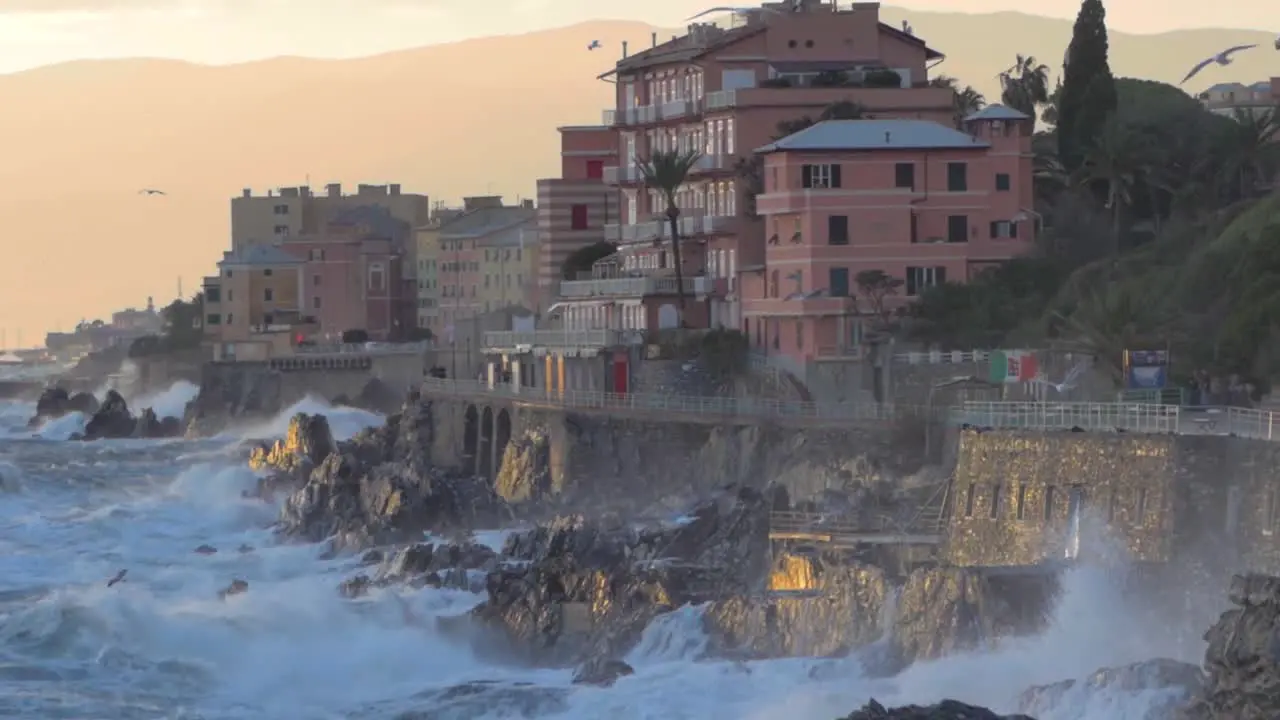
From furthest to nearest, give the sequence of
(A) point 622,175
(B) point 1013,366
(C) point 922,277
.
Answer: (A) point 622,175 → (C) point 922,277 → (B) point 1013,366

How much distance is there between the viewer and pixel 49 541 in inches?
3337

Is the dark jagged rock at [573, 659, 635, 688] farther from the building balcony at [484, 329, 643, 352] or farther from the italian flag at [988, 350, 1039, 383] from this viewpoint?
the building balcony at [484, 329, 643, 352]

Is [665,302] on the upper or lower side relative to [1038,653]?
upper

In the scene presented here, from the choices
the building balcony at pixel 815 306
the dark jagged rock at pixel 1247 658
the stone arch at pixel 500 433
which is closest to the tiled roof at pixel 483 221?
the stone arch at pixel 500 433

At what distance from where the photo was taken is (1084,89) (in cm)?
8338

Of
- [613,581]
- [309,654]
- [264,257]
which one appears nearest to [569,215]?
[309,654]

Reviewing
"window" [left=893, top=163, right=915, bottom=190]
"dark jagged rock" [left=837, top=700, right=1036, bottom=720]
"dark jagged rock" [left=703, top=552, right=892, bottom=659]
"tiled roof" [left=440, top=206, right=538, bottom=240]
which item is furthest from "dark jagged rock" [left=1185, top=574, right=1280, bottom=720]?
"tiled roof" [left=440, top=206, right=538, bottom=240]

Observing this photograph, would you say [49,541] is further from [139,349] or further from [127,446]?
[139,349]

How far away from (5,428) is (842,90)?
2912 inches

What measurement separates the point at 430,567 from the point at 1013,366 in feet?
44.4

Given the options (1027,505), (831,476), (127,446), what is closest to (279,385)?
(127,446)

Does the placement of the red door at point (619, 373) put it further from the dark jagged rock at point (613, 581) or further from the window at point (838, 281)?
the dark jagged rock at point (613, 581)

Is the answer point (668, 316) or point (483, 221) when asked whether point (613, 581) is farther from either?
point (483, 221)

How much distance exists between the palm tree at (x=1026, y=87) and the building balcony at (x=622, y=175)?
11950 mm
